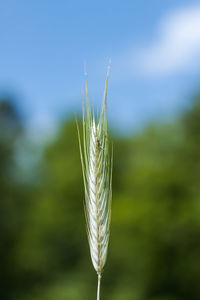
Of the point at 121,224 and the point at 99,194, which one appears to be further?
the point at 121,224

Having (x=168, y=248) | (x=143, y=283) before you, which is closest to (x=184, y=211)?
(x=168, y=248)

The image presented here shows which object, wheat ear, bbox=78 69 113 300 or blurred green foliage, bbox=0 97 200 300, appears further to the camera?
blurred green foliage, bbox=0 97 200 300

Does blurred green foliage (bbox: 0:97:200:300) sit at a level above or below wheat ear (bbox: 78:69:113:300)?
below

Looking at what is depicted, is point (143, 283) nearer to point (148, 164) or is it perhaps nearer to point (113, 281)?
point (113, 281)

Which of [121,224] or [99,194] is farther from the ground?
[99,194]

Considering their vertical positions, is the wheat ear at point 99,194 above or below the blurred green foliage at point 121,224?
above

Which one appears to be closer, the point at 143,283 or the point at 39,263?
the point at 143,283

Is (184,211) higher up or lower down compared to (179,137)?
lower down

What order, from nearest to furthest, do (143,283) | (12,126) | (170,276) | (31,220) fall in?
(143,283), (170,276), (31,220), (12,126)
